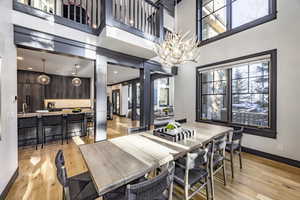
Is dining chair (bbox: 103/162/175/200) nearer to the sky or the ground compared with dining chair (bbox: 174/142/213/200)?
nearer to the sky

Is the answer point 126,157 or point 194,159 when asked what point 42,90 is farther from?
A: point 194,159

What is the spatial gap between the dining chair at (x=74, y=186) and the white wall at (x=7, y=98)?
1156 mm

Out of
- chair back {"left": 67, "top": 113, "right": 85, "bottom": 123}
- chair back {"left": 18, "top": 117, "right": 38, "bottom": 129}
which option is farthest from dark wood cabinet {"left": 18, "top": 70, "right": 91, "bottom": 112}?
chair back {"left": 67, "top": 113, "right": 85, "bottom": 123}

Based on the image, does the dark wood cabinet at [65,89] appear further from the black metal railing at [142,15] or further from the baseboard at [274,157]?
the baseboard at [274,157]

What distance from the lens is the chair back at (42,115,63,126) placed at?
3554mm

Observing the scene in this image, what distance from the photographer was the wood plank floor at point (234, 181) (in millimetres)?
1794

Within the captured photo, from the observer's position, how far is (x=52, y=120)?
11.9 ft

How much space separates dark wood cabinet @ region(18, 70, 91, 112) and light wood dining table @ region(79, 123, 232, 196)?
661 cm

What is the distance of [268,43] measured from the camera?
2.89 meters

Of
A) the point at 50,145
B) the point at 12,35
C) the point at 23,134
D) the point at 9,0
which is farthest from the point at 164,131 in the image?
the point at 23,134

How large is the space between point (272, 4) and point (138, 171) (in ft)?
13.9

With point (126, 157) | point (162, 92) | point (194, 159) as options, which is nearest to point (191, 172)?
point (194, 159)

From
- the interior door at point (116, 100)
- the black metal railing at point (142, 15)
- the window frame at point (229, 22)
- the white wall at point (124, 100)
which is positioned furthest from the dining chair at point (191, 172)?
the interior door at point (116, 100)

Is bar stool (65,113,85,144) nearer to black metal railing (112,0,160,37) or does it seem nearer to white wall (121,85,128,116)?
Answer: black metal railing (112,0,160,37)
